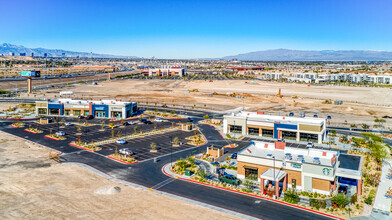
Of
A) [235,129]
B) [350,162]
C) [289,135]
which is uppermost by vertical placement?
[235,129]

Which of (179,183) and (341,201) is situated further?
(179,183)

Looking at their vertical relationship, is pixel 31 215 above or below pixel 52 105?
below

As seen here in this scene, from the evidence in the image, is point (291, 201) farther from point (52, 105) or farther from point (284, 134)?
point (52, 105)

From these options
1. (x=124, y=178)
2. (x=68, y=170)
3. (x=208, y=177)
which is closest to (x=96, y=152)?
(x=68, y=170)

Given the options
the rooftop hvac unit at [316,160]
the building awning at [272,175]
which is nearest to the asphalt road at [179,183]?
the building awning at [272,175]

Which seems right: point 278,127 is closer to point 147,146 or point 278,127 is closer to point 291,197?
point 147,146

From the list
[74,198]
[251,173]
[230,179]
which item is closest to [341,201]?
[251,173]

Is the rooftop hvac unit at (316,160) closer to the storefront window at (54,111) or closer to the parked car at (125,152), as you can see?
the parked car at (125,152)

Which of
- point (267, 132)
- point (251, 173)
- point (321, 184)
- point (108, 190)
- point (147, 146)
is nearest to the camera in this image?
point (108, 190)
